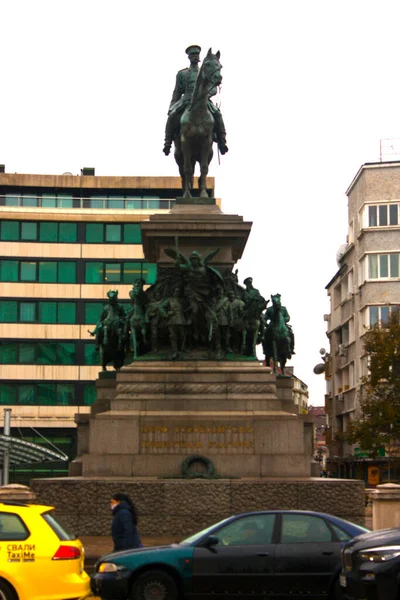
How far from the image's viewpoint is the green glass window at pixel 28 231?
261 feet

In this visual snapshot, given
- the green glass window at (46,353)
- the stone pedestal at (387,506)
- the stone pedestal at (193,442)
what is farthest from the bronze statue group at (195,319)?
the green glass window at (46,353)

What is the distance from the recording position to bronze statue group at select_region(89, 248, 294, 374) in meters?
29.9

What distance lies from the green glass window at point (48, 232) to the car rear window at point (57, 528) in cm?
6451

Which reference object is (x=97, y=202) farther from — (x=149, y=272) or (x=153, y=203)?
(x=149, y=272)

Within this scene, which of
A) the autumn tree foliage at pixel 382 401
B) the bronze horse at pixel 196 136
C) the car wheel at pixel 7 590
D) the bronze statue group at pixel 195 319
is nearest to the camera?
the car wheel at pixel 7 590

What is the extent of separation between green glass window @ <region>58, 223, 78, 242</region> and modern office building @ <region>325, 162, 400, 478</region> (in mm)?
20196

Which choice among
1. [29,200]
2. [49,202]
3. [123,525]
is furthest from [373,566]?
[29,200]

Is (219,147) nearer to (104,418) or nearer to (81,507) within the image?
(104,418)

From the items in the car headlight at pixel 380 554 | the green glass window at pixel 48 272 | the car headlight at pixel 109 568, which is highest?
the green glass window at pixel 48 272

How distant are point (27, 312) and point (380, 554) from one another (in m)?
65.4

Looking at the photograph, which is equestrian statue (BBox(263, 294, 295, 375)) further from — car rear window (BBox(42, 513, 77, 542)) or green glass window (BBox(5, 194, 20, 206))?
green glass window (BBox(5, 194, 20, 206))

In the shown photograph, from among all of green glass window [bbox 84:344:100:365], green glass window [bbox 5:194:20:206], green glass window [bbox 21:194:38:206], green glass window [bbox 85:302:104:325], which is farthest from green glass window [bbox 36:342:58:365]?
green glass window [bbox 5:194:20:206]

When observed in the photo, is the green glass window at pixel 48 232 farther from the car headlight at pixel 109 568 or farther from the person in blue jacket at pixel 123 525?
the car headlight at pixel 109 568

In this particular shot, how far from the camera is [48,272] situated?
79.2 meters
